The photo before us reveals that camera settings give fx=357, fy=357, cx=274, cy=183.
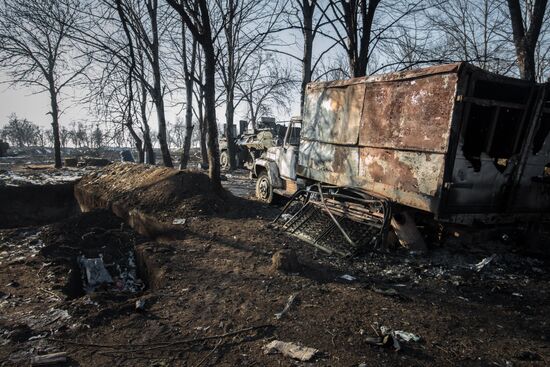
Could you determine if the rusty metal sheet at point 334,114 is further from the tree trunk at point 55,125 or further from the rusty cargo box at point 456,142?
the tree trunk at point 55,125

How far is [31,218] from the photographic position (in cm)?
1076

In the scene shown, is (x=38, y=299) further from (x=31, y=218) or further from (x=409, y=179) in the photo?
(x=31, y=218)

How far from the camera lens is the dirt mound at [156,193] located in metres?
7.48

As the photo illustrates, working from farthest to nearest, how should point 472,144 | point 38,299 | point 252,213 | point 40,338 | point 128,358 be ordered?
point 252,213 → point 472,144 → point 38,299 → point 40,338 → point 128,358

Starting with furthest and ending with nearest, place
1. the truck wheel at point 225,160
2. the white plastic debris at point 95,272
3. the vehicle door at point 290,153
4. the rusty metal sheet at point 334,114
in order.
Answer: the truck wheel at point 225,160
the vehicle door at point 290,153
the rusty metal sheet at point 334,114
the white plastic debris at point 95,272

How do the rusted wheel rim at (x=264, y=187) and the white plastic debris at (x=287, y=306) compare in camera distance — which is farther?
the rusted wheel rim at (x=264, y=187)

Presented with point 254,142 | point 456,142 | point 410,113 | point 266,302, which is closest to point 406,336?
point 266,302

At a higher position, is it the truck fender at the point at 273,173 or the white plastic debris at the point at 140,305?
the truck fender at the point at 273,173

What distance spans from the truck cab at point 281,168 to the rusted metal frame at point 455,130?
3874mm

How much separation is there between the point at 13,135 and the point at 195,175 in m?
62.2

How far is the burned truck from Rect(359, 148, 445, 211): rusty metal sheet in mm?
14

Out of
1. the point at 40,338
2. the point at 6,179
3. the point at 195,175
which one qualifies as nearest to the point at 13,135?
the point at 6,179

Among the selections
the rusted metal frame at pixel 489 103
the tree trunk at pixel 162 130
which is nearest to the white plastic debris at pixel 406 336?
the rusted metal frame at pixel 489 103

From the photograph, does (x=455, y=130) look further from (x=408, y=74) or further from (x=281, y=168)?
(x=281, y=168)
